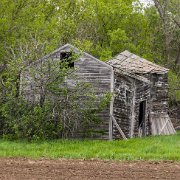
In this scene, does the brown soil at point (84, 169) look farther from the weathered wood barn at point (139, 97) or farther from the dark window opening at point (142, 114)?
the dark window opening at point (142, 114)

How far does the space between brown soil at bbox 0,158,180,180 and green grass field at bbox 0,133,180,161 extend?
1.01 m

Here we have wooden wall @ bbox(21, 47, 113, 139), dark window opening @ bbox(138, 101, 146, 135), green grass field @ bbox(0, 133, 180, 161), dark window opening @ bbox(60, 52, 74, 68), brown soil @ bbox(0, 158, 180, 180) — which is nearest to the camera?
brown soil @ bbox(0, 158, 180, 180)

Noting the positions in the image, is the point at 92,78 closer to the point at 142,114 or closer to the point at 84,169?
the point at 142,114

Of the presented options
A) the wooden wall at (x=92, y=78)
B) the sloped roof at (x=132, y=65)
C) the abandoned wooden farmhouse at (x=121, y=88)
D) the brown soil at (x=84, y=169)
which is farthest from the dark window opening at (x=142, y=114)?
the brown soil at (x=84, y=169)

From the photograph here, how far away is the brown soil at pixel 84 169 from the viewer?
1309 cm

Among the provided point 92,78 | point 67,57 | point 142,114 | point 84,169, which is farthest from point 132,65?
point 84,169

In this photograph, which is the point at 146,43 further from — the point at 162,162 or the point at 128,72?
the point at 162,162

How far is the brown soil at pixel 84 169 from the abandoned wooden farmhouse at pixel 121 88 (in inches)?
291

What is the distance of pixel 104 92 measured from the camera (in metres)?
23.4

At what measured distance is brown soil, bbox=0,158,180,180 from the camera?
1309cm

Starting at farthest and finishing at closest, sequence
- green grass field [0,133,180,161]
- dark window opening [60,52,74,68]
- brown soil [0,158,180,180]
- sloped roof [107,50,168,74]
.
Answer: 1. sloped roof [107,50,168,74]
2. dark window opening [60,52,74,68]
3. green grass field [0,133,180,161]
4. brown soil [0,158,180,180]

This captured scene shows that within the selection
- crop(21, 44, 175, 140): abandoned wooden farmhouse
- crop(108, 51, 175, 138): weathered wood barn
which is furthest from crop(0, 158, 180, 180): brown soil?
crop(108, 51, 175, 138): weathered wood barn

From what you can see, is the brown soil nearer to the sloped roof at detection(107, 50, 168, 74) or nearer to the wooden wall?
the wooden wall

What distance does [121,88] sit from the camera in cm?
2434
